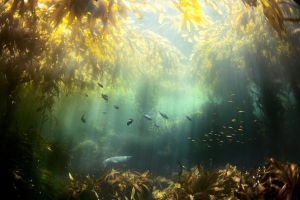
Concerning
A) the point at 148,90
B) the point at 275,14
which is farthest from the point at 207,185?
the point at 148,90

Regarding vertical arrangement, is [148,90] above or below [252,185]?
below

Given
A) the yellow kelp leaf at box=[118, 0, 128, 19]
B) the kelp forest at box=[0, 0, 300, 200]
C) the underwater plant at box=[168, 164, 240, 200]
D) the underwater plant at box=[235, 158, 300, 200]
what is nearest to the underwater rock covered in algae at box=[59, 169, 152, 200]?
the kelp forest at box=[0, 0, 300, 200]

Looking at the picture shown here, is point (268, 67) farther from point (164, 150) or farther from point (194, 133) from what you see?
point (164, 150)

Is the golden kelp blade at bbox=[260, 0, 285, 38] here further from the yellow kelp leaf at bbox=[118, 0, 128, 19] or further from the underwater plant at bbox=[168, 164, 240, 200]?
the underwater plant at bbox=[168, 164, 240, 200]

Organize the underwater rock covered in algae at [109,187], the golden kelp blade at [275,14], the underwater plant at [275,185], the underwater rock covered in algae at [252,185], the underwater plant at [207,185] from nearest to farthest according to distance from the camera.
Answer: the golden kelp blade at [275,14], the underwater plant at [275,185], the underwater rock covered in algae at [252,185], the underwater plant at [207,185], the underwater rock covered in algae at [109,187]

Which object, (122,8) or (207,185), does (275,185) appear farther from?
(122,8)

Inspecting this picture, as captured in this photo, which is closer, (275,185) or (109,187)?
(275,185)

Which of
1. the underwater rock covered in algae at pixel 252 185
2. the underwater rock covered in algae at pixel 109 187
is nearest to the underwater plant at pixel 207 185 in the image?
the underwater rock covered in algae at pixel 252 185

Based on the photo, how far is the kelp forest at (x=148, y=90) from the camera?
415cm

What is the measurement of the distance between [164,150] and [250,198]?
13877mm

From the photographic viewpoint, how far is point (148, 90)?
1858 cm

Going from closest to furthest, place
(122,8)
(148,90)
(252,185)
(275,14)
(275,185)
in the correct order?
1. (275,14)
2. (275,185)
3. (252,185)
4. (122,8)
5. (148,90)

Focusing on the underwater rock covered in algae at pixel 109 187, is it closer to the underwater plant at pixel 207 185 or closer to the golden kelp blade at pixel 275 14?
the underwater plant at pixel 207 185

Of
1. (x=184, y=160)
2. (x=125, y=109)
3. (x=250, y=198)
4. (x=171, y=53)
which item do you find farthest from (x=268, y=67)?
(x=125, y=109)
